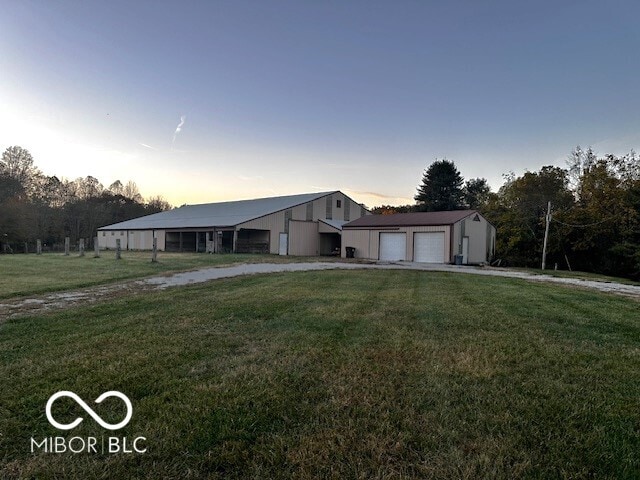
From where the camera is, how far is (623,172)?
28016mm

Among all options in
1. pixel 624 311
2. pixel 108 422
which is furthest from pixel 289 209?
pixel 108 422

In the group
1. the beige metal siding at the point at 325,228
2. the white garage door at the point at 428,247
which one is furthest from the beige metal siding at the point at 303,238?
the white garage door at the point at 428,247

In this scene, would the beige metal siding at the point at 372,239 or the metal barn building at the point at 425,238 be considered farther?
the metal barn building at the point at 425,238

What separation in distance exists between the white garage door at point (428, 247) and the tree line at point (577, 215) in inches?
338

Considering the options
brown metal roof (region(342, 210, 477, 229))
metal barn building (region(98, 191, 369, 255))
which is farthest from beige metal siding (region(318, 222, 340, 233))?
brown metal roof (region(342, 210, 477, 229))

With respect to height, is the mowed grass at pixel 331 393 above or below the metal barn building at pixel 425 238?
below

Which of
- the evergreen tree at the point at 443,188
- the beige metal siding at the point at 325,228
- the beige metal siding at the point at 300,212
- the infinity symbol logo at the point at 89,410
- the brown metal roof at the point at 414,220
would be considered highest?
the evergreen tree at the point at 443,188

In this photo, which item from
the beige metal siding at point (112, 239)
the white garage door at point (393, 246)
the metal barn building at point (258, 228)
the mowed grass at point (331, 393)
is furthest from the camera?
the beige metal siding at point (112, 239)

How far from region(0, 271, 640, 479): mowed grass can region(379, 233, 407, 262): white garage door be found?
19756 mm

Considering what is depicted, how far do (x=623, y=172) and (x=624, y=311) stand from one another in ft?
91.1

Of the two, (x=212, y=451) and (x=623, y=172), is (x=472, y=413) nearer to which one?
(x=212, y=451)

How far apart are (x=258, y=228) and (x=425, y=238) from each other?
1258 centimetres

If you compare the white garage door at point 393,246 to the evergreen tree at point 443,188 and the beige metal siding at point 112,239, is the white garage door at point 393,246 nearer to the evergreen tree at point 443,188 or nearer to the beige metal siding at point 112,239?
the evergreen tree at point 443,188

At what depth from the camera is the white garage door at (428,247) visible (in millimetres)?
24000
